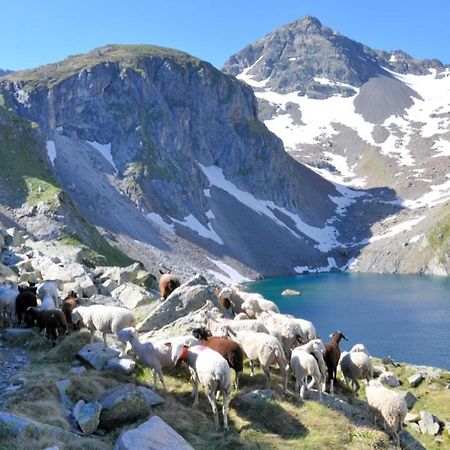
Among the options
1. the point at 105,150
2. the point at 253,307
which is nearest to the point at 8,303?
the point at 253,307

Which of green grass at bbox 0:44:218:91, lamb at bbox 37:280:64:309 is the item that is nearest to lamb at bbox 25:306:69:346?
lamb at bbox 37:280:64:309

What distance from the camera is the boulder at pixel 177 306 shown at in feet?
70.5

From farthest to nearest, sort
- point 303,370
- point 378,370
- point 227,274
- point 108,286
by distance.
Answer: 1. point 227,274
2. point 378,370
3. point 108,286
4. point 303,370

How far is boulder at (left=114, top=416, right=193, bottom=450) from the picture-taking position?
390 inches

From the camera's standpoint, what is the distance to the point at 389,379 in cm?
3288

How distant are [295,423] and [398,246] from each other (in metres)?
167

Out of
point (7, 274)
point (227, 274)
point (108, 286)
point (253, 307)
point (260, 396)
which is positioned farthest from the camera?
point (227, 274)

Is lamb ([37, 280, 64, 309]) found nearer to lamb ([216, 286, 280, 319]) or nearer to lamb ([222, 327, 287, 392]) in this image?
lamb ([216, 286, 280, 319])

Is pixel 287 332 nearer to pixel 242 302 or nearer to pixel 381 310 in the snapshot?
pixel 242 302

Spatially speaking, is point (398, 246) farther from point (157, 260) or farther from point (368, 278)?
point (157, 260)

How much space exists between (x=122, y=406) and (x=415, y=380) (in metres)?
27.6

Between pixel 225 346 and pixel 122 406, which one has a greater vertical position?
pixel 225 346

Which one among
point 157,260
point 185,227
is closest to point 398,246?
point 185,227

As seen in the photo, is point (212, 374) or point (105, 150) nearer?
point (212, 374)
